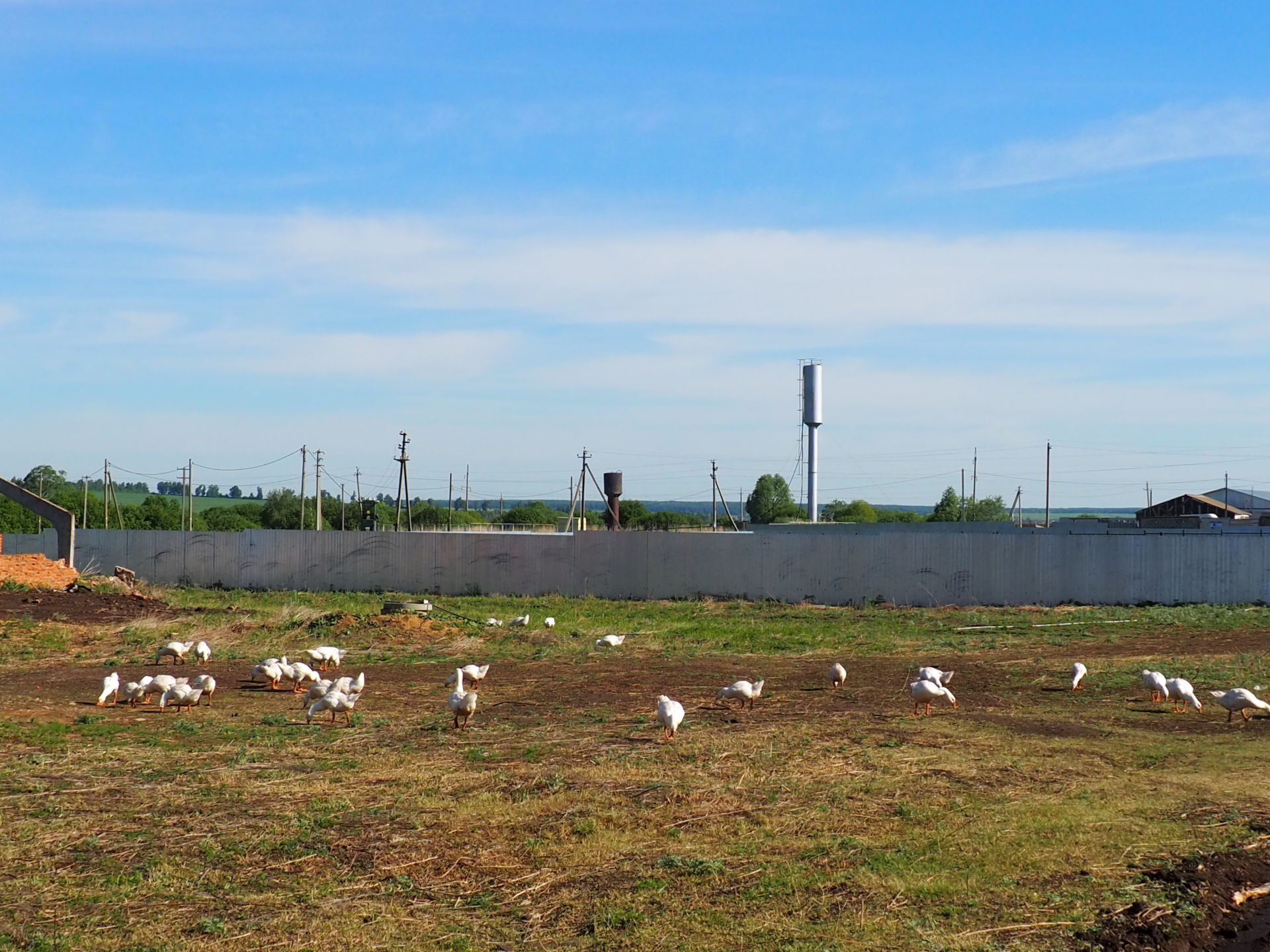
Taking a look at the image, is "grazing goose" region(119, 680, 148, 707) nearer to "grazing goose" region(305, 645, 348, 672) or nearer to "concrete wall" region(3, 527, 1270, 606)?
"grazing goose" region(305, 645, 348, 672)

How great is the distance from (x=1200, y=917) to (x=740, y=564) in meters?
26.3

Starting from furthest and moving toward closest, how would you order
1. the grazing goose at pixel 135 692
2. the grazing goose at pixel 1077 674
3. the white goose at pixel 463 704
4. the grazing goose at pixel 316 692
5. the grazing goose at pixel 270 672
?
the grazing goose at pixel 270 672, the grazing goose at pixel 1077 674, the grazing goose at pixel 135 692, the grazing goose at pixel 316 692, the white goose at pixel 463 704

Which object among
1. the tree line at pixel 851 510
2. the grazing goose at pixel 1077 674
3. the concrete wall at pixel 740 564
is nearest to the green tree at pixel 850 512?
the tree line at pixel 851 510

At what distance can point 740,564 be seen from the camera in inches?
1299

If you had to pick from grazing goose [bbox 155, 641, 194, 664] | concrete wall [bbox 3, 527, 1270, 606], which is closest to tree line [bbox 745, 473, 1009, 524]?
concrete wall [bbox 3, 527, 1270, 606]

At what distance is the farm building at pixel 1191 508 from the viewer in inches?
1937

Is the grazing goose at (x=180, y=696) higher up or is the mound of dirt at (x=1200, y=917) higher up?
the grazing goose at (x=180, y=696)

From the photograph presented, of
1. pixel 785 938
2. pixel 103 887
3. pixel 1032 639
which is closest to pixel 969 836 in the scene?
pixel 785 938

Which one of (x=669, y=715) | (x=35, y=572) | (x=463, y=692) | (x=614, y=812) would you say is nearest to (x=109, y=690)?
(x=463, y=692)

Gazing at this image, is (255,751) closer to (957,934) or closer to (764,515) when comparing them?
(957,934)

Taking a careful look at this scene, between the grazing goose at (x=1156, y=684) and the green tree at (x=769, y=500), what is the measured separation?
68071 millimetres

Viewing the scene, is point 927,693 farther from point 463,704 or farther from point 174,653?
point 174,653

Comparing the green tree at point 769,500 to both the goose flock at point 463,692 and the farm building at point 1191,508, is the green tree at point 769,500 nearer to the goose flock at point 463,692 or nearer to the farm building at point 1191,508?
the farm building at point 1191,508

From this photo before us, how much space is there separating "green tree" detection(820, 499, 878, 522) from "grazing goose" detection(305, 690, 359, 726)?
61.6m
